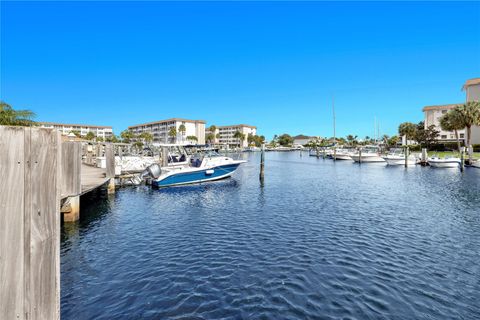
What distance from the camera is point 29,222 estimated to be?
218 cm

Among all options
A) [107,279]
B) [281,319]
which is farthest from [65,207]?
[281,319]

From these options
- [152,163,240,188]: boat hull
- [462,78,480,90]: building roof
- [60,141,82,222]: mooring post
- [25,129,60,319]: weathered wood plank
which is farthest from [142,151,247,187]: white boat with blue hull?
[462,78,480,90]: building roof

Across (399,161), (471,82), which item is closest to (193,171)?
(399,161)

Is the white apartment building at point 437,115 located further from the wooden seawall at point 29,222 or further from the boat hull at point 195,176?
the wooden seawall at point 29,222

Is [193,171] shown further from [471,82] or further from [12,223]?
[471,82]

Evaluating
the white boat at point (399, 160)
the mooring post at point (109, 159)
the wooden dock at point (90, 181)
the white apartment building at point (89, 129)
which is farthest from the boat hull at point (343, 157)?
the white apartment building at point (89, 129)

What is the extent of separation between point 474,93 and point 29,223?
337ft

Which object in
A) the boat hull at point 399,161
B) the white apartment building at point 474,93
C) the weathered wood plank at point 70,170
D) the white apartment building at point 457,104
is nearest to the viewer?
the weathered wood plank at point 70,170

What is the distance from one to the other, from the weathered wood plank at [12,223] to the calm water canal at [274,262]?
15.3 ft

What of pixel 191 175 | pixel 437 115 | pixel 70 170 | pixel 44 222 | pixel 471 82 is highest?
pixel 471 82

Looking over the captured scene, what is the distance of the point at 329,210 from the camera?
16.2 meters

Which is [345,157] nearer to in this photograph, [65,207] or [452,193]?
[452,193]

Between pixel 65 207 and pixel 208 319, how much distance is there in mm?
11336

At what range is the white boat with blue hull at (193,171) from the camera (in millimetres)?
25219
